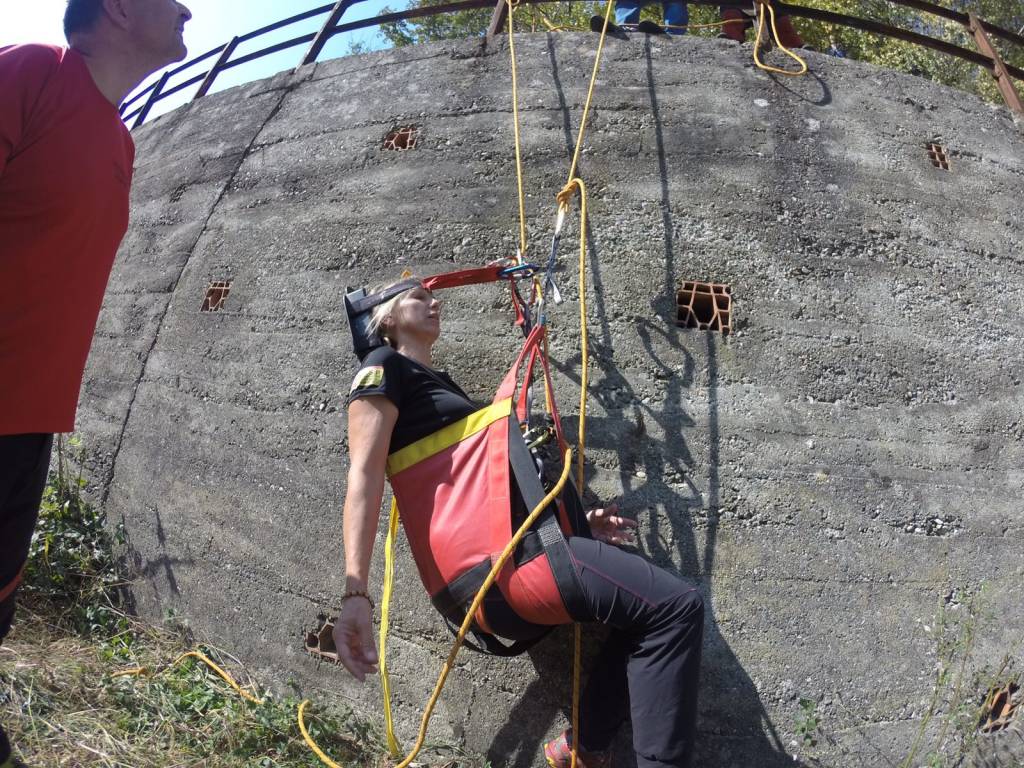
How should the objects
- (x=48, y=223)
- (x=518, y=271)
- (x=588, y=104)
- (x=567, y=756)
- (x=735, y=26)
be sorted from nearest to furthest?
(x=48, y=223), (x=567, y=756), (x=518, y=271), (x=588, y=104), (x=735, y=26)

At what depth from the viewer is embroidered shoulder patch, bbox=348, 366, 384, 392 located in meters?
2.33

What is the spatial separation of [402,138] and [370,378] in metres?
2.05

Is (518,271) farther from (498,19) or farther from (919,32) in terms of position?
(919,32)

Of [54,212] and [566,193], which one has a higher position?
[54,212]

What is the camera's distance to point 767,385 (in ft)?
10.1

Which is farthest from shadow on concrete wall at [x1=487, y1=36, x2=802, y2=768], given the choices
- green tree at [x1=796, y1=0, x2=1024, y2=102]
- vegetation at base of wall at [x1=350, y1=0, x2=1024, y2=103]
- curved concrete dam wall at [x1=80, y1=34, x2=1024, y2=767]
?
green tree at [x1=796, y1=0, x2=1024, y2=102]

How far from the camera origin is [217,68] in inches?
227

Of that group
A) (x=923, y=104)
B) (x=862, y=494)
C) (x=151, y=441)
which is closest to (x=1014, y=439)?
(x=862, y=494)

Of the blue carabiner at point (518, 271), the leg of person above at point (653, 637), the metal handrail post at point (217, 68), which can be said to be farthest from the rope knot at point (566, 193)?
the metal handrail post at point (217, 68)

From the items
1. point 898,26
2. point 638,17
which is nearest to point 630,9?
point 638,17

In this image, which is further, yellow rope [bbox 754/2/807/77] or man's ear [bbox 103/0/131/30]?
yellow rope [bbox 754/2/807/77]

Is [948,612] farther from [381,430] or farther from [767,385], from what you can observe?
[381,430]

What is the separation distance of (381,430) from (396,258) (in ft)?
4.80

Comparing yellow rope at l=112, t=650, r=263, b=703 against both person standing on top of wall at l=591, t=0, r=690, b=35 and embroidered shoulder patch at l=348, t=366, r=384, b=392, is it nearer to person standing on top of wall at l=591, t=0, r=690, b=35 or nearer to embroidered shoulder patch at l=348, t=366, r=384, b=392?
embroidered shoulder patch at l=348, t=366, r=384, b=392
